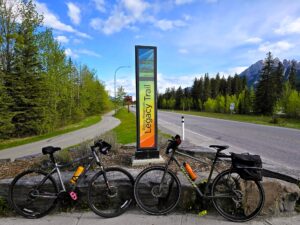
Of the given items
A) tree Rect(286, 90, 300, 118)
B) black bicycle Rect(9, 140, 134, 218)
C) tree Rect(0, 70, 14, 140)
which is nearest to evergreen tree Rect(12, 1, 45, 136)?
tree Rect(0, 70, 14, 140)

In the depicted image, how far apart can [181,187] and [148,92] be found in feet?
→ 8.27

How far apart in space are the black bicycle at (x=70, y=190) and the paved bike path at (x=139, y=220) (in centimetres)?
12

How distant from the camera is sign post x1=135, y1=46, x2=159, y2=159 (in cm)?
537

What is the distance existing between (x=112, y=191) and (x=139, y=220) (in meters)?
0.64

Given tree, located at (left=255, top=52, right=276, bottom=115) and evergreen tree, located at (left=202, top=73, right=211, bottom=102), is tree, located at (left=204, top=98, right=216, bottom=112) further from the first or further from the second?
tree, located at (left=255, top=52, right=276, bottom=115)

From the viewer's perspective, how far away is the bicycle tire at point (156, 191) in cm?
368

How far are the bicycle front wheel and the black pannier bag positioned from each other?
0.14m

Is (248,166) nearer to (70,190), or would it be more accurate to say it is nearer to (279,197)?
(279,197)

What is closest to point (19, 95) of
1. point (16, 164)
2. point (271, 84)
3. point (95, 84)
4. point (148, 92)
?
point (16, 164)

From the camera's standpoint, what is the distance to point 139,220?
3398 millimetres

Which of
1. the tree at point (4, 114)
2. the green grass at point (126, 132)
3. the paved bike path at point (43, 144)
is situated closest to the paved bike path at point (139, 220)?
the paved bike path at point (43, 144)

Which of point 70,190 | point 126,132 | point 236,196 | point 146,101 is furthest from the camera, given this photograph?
point 126,132

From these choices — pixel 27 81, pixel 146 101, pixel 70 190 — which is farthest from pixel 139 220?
pixel 27 81

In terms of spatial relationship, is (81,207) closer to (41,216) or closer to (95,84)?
(41,216)
